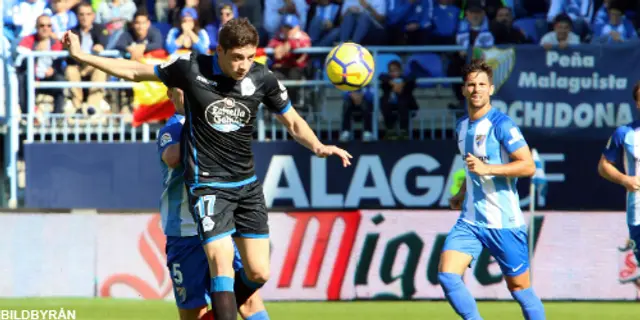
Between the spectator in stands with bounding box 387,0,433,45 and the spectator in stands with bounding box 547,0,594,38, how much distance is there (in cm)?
157

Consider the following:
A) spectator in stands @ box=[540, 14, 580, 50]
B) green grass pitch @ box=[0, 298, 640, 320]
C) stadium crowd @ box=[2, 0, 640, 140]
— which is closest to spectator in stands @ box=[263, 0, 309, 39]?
stadium crowd @ box=[2, 0, 640, 140]

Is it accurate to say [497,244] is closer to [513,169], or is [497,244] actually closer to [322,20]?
[513,169]

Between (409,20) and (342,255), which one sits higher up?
(409,20)

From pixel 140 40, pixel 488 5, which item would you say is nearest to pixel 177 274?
pixel 140 40

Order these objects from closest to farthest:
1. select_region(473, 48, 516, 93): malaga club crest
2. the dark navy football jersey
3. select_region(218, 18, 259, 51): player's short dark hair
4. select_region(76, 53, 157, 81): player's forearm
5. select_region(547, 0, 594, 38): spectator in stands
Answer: select_region(218, 18, 259, 51): player's short dark hair, select_region(76, 53, 157, 81): player's forearm, the dark navy football jersey, select_region(473, 48, 516, 93): malaga club crest, select_region(547, 0, 594, 38): spectator in stands

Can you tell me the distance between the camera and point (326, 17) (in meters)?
15.1

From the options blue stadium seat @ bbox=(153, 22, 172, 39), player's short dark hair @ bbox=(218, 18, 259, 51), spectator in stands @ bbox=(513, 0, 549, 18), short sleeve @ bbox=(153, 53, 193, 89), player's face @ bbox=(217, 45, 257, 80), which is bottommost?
blue stadium seat @ bbox=(153, 22, 172, 39)

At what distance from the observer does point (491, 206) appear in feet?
26.4

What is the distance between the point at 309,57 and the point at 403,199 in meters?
2.16

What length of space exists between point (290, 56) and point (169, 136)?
24.3ft

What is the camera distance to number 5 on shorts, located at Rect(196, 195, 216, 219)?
7.01m

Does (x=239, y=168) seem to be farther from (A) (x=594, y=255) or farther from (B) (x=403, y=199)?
(B) (x=403, y=199)

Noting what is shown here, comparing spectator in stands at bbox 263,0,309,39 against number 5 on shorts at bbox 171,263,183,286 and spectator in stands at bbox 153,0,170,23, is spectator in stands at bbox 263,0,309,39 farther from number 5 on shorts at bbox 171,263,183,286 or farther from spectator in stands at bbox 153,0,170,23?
number 5 on shorts at bbox 171,263,183,286

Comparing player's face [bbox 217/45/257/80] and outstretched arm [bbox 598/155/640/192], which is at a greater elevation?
player's face [bbox 217/45/257/80]
